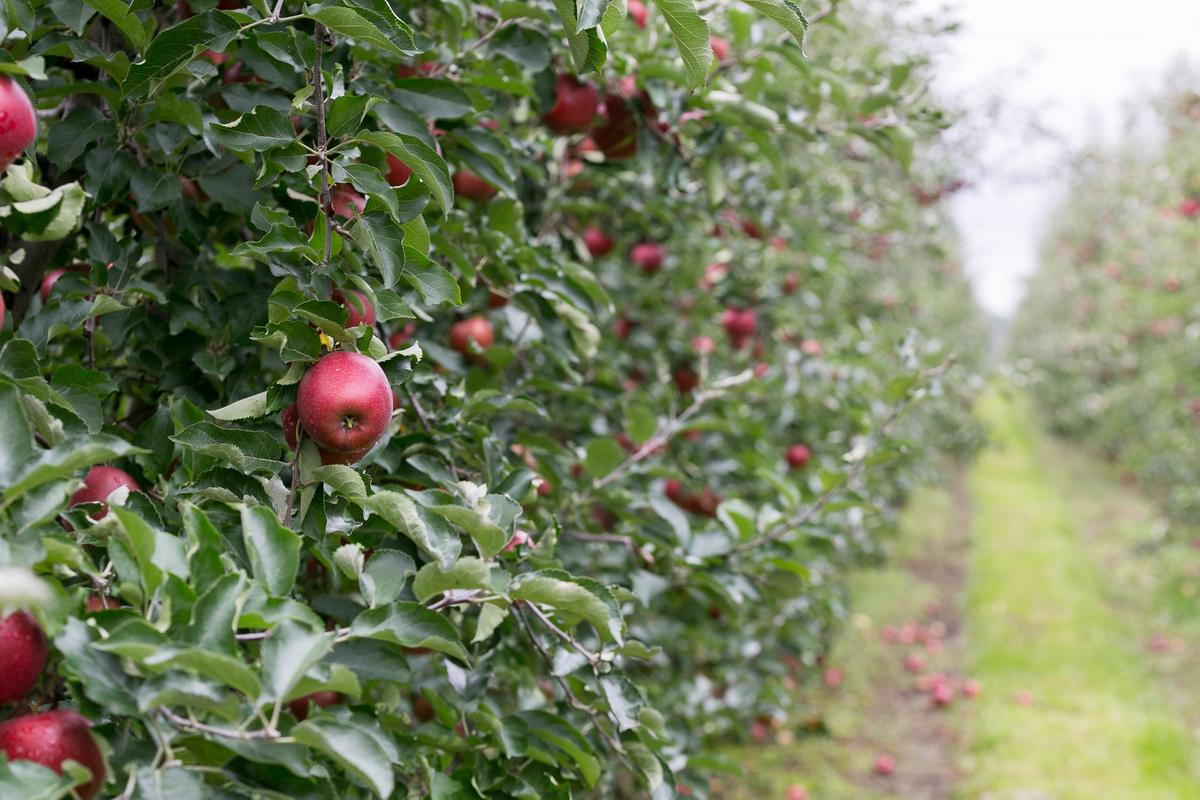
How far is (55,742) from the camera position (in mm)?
737

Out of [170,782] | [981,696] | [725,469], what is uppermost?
[170,782]

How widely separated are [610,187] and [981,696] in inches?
176

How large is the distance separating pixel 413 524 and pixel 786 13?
1.99ft

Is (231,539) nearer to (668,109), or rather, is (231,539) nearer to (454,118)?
(454,118)

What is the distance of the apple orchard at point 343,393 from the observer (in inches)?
29.7

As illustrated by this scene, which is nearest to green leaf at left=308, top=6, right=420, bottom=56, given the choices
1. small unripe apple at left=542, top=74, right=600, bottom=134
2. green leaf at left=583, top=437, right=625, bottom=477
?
small unripe apple at left=542, top=74, right=600, bottom=134

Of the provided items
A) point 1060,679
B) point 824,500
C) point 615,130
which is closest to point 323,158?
point 615,130

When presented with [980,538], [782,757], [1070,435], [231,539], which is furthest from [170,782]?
[1070,435]

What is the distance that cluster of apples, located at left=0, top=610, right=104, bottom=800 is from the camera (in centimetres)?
73

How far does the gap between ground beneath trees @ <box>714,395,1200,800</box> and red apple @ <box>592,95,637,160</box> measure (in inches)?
112

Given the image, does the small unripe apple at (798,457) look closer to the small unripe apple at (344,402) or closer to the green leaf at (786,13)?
the green leaf at (786,13)

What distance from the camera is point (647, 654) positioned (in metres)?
1.22

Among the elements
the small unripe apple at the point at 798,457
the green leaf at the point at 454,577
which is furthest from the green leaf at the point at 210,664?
the small unripe apple at the point at 798,457

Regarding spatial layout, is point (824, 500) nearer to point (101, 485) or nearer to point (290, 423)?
point (290, 423)
